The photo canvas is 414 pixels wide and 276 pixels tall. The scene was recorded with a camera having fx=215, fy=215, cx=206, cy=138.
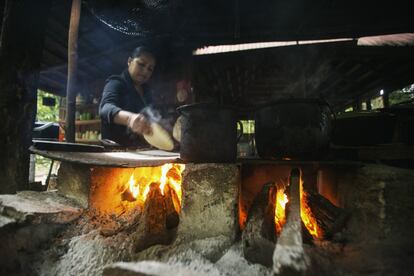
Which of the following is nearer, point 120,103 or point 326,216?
point 326,216

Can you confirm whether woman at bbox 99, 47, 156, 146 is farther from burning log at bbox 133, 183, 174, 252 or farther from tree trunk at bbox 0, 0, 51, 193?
burning log at bbox 133, 183, 174, 252

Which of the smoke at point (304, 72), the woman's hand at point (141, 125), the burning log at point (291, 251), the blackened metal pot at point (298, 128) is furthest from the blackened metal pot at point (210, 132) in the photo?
the smoke at point (304, 72)

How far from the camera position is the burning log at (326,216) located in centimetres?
178

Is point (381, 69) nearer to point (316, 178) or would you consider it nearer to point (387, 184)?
point (316, 178)

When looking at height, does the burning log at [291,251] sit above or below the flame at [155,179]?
below

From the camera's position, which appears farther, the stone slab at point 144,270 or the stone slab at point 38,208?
the stone slab at point 38,208

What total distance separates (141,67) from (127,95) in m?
0.55

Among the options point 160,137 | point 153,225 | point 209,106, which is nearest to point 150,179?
point 160,137

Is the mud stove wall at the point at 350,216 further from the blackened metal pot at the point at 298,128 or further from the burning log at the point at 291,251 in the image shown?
the burning log at the point at 291,251

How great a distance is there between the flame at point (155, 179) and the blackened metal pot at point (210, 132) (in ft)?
1.63

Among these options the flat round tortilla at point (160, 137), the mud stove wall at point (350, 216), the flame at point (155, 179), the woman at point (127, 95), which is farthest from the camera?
the woman at point (127, 95)

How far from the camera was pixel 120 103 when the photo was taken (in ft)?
11.9

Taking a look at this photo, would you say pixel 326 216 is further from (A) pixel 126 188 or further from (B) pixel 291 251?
(A) pixel 126 188

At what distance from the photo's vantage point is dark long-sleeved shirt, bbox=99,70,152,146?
346 centimetres
